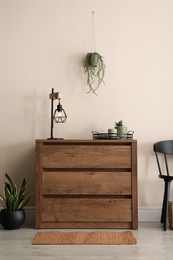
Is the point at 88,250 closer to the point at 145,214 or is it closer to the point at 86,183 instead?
the point at 86,183

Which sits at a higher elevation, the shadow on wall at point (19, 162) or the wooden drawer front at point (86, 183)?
the shadow on wall at point (19, 162)

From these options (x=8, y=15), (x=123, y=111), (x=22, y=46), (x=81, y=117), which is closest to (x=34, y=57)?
(x=22, y=46)

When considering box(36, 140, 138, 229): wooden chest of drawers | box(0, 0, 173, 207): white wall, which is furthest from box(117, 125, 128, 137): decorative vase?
box(0, 0, 173, 207): white wall

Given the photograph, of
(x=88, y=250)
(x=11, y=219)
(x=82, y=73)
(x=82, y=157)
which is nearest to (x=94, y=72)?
(x=82, y=73)

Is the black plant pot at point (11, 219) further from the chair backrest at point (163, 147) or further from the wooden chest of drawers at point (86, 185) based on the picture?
the chair backrest at point (163, 147)

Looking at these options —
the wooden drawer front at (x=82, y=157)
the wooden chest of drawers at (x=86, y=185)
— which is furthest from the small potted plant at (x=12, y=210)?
the wooden drawer front at (x=82, y=157)

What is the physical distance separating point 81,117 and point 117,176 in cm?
79

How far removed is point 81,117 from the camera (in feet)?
12.4

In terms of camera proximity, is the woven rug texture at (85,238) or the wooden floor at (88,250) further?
the woven rug texture at (85,238)

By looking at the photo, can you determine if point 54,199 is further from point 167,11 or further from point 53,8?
point 167,11

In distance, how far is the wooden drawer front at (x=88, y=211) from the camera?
3.29 metres

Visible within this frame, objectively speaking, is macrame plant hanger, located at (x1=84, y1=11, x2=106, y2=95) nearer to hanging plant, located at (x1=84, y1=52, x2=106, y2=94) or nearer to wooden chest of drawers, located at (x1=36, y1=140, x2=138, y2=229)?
hanging plant, located at (x1=84, y1=52, x2=106, y2=94)

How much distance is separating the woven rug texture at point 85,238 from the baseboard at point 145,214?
554 millimetres

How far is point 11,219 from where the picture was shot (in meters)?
3.26
